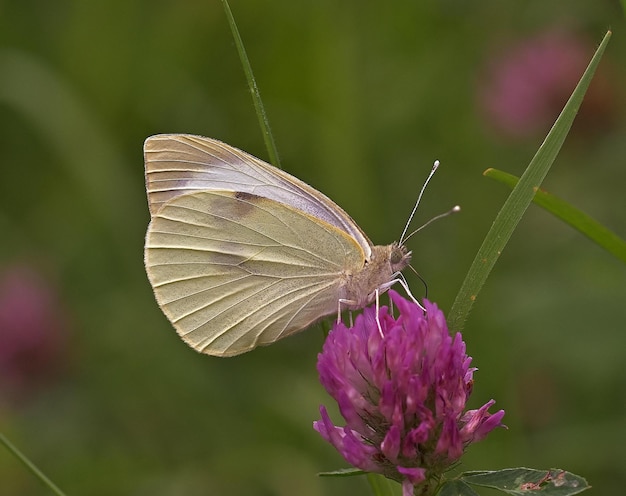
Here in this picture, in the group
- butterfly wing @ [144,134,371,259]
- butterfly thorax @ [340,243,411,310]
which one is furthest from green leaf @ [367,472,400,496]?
butterfly wing @ [144,134,371,259]

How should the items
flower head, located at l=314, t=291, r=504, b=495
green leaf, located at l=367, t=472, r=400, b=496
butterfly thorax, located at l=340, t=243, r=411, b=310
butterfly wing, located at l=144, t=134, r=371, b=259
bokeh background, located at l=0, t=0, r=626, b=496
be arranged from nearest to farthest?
flower head, located at l=314, t=291, r=504, b=495, green leaf, located at l=367, t=472, r=400, b=496, butterfly thorax, located at l=340, t=243, r=411, b=310, butterfly wing, located at l=144, t=134, r=371, b=259, bokeh background, located at l=0, t=0, r=626, b=496

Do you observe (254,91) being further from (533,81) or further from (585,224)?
(533,81)

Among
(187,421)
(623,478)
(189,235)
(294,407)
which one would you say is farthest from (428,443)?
(187,421)

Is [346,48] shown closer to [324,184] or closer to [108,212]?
[324,184]

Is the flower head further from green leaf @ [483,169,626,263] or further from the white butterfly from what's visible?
the white butterfly

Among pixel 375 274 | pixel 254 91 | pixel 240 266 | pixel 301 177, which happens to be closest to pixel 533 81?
pixel 301 177

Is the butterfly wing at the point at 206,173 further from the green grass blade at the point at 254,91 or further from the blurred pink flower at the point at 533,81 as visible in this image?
the blurred pink flower at the point at 533,81
